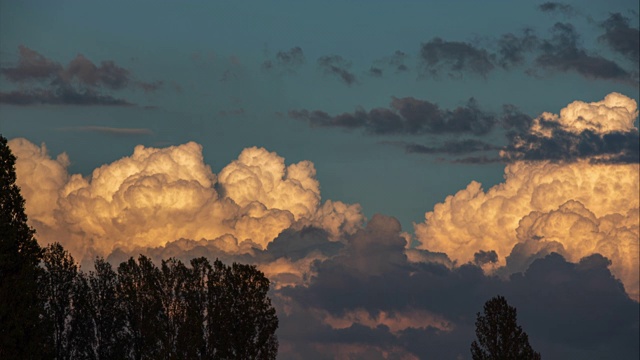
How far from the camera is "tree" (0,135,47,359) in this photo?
66625 mm

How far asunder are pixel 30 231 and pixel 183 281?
44503mm

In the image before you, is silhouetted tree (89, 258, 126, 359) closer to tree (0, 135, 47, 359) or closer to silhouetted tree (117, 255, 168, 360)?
silhouetted tree (117, 255, 168, 360)

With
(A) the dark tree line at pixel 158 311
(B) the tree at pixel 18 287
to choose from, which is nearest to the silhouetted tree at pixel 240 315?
(A) the dark tree line at pixel 158 311

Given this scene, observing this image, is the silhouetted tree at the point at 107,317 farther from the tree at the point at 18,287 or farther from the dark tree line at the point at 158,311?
the tree at the point at 18,287

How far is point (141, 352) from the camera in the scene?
109688 mm

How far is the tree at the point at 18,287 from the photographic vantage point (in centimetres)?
6662

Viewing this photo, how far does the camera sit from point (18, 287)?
6744 centimetres

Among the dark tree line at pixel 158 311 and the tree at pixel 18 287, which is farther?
the dark tree line at pixel 158 311

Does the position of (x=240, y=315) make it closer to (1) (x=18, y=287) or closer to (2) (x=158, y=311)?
(2) (x=158, y=311)

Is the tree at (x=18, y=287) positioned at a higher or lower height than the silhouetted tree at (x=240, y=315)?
lower

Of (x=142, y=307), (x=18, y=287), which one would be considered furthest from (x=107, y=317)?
(x=18, y=287)

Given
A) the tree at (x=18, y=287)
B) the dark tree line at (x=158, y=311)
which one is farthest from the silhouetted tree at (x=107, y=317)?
the tree at (x=18, y=287)

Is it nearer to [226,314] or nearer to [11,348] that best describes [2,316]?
[11,348]

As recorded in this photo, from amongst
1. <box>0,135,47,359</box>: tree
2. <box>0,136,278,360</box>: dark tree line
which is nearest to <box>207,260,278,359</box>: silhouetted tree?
<box>0,136,278,360</box>: dark tree line
